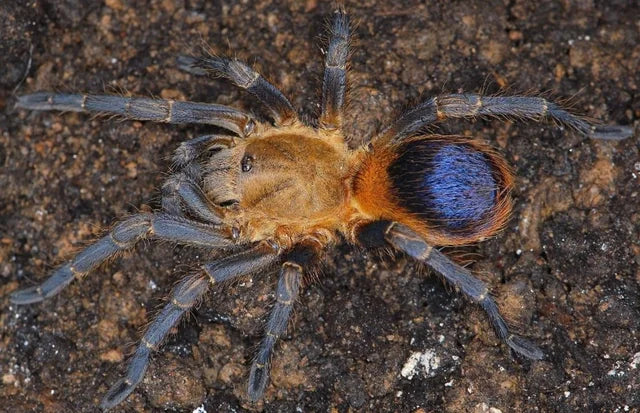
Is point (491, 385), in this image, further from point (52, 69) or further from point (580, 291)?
point (52, 69)

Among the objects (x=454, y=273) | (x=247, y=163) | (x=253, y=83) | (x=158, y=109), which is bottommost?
(x=454, y=273)

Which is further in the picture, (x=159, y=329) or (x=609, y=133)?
(x=609, y=133)

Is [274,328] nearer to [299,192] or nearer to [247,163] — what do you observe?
[299,192]

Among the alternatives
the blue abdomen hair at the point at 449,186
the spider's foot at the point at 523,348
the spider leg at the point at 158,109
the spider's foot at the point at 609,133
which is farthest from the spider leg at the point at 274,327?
the spider's foot at the point at 609,133

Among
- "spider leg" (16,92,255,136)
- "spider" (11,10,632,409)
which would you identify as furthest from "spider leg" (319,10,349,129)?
"spider leg" (16,92,255,136)

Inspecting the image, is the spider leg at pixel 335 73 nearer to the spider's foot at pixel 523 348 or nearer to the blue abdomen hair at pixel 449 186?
the blue abdomen hair at pixel 449 186

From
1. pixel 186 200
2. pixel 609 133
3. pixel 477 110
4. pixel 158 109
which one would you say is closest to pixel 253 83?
pixel 158 109

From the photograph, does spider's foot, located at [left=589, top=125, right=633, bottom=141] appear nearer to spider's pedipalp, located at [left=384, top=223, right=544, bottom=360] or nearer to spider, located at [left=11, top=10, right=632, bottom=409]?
spider, located at [left=11, top=10, right=632, bottom=409]

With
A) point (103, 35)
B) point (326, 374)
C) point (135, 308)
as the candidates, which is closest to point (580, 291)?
point (326, 374)
